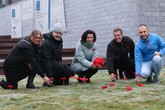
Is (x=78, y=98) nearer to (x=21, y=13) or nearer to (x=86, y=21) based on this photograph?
(x=86, y=21)

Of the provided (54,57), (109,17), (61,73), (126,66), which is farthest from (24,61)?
(109,17)

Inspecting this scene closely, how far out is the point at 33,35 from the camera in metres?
5.55

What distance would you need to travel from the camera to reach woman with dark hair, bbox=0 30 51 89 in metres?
5.55

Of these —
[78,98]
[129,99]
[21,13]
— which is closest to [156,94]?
[129,99]

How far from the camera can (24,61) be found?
5730 millimetres

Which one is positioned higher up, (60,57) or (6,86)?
(60,57)

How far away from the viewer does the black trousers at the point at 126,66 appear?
707cm

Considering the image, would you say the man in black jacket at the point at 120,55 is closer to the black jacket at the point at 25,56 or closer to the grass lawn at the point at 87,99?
the grass lawn at the point at 87,99

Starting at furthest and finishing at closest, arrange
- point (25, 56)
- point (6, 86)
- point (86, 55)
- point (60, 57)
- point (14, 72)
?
point (86, 55) → point (60, 57) → point (6, 86) → point (14, 72) → point (25, 56)

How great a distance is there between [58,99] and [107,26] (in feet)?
23.2

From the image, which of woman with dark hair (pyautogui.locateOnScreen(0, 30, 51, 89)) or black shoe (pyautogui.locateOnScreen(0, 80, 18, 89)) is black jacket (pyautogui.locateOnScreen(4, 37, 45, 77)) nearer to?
woman with dark hair (pyautogui.locateOnScreen(0, 30, 51, 89))

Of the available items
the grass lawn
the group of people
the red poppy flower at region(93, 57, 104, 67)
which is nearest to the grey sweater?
the group of people

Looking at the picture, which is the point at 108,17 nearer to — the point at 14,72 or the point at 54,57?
the point at 54,57

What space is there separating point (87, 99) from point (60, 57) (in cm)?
194
